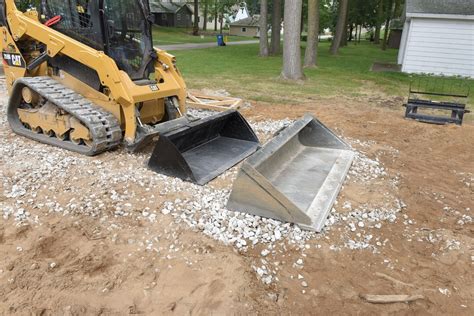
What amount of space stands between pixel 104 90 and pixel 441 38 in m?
14.5

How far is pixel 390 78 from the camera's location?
14234 millimetres

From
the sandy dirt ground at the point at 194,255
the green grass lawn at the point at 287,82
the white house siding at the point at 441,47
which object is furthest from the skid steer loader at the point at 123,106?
the white house siding at the point at 441,47

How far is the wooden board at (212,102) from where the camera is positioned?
8383mm

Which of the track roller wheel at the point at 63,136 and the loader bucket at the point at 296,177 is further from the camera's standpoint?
the track roller wheel at the point at 63,136

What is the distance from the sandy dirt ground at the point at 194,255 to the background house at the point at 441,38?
40.6ft

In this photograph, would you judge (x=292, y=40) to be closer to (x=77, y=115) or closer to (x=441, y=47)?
(x=441, y=47)

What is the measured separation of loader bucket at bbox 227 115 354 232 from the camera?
3783 millimetres

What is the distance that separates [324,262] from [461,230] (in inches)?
62.6

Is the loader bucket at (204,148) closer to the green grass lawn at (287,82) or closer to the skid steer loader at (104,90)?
the skid steer loader at (104,90)

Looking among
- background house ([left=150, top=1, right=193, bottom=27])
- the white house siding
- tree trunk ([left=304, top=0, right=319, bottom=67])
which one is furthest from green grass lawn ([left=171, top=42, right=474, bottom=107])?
background house ([left=150, top=1, right=193, bottom=27])

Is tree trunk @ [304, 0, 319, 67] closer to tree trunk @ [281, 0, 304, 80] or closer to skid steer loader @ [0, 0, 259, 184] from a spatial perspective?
tree trunk @ [281, 0, 304, 80]

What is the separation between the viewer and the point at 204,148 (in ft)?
18.5

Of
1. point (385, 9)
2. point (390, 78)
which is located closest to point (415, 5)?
point (390, 78)

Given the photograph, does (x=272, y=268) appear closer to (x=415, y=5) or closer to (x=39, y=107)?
(x=39, y=107)
